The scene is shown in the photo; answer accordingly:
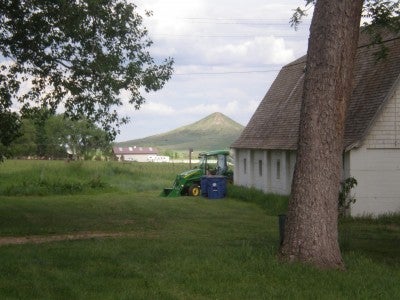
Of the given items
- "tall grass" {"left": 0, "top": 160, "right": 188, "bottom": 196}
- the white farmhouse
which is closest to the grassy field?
the white farmhouse

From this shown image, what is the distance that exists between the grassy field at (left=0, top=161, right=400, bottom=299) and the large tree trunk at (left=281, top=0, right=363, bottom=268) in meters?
0.56

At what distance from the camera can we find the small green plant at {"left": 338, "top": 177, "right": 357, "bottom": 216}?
82.1ft

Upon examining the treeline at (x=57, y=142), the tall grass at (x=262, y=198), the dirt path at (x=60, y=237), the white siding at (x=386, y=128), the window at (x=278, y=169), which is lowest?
the dirt path at (x=60, y=237)

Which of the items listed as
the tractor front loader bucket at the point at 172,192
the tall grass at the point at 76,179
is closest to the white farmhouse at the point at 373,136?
the tractor front loader bucket at the point at 172,192

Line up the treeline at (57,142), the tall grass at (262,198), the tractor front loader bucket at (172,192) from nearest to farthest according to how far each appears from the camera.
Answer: the tall grass at (262,198) → the tractor front loader bucket at (172,192) → the treeline at (57,142)

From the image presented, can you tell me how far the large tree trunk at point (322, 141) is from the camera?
1195 centimetres

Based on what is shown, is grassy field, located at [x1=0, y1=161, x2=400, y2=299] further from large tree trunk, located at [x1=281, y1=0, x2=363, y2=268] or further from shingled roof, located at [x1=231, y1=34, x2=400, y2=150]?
shingled roof, located at [x1=231, y1=34, x2=400, y2=150]

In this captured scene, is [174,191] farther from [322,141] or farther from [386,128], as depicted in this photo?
[322,141]

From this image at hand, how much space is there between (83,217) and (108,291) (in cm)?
→ 1552

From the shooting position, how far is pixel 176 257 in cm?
1291

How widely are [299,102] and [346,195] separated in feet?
30.2

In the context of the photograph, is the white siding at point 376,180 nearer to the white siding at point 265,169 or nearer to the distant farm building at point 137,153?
the white siding at point 265,169

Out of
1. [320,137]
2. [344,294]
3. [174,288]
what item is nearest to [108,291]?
[174,288]

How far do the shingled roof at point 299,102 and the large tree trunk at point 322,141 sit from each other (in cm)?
1120
